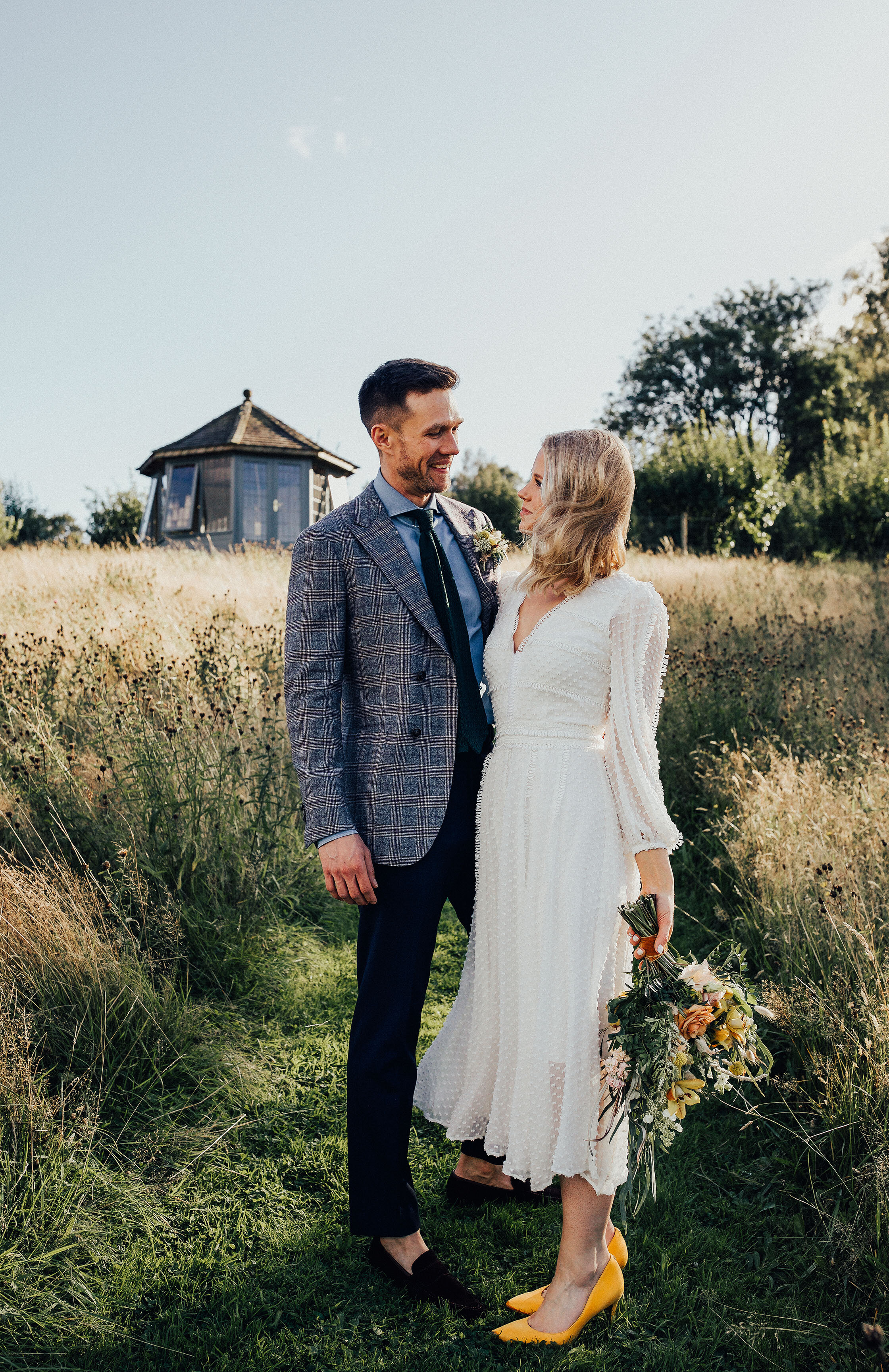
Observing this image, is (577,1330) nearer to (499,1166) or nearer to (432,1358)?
(432,1358)

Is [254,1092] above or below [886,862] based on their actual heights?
below

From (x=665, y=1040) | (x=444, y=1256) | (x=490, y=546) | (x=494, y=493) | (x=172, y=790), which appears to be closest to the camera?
(x=665, y=1040)

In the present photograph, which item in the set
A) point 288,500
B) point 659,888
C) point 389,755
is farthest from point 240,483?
point 659,888

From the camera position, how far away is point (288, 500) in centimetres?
2111

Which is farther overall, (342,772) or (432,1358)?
(342,772)

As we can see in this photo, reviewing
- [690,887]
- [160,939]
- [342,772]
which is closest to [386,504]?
[342,772]

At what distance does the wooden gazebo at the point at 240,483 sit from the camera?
67.5 feet

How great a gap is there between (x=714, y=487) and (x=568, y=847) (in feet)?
53.9

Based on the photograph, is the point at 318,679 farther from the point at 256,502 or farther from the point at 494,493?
the point at 494,493

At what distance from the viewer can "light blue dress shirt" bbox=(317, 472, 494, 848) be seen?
266 centimetres

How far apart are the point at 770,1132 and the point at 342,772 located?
2203mm

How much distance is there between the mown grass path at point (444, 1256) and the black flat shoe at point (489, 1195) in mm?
51

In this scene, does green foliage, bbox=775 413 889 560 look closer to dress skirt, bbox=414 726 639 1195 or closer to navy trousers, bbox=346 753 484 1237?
dress skirt, bbox=414 726 639 1195

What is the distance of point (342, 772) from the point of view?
8.18 feet
